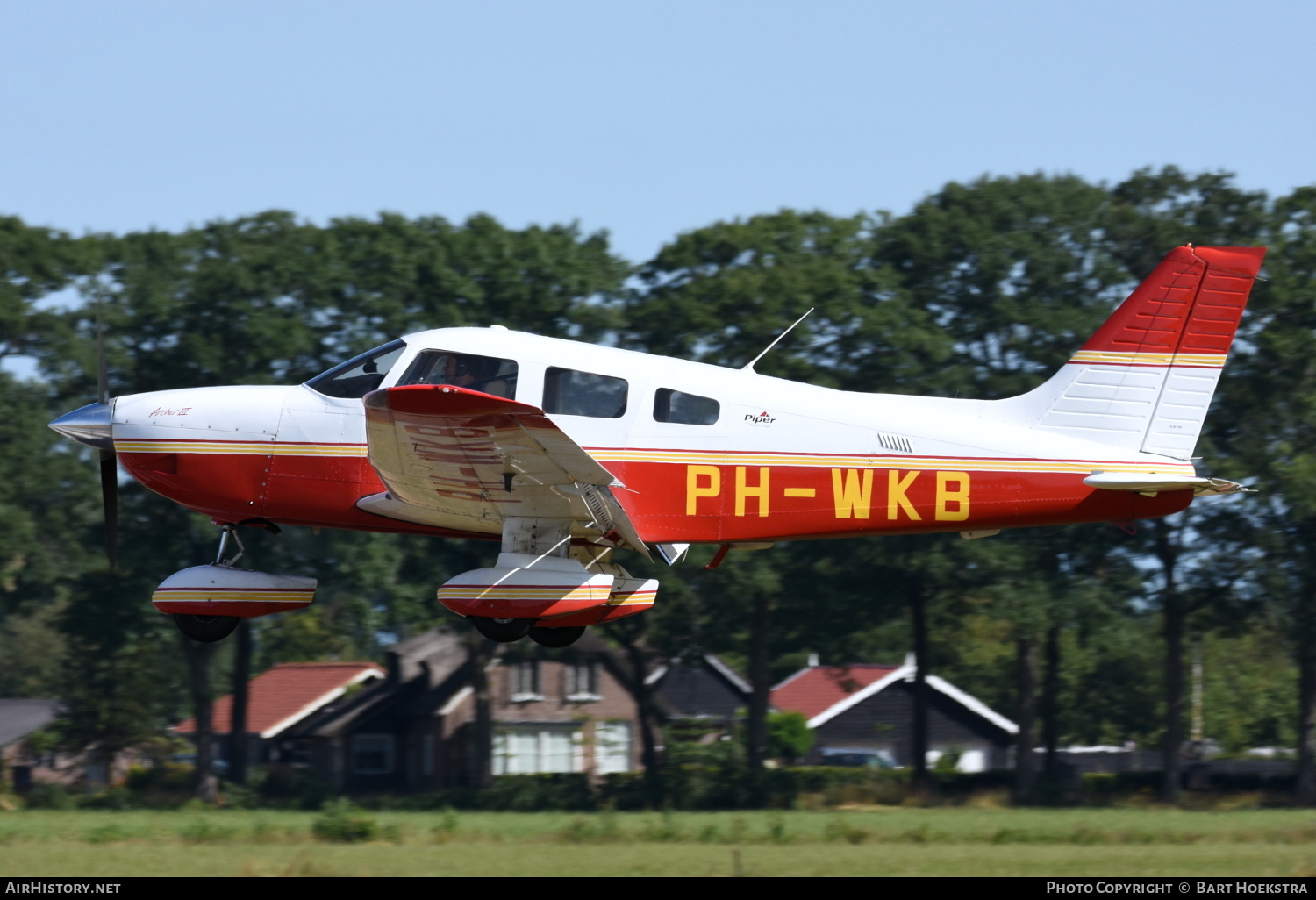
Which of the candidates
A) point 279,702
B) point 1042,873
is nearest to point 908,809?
point 1042,873

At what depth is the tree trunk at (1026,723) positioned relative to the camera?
1061 inches

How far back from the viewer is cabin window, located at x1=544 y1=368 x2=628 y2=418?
1034 centimetres

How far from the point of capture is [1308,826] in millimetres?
16688

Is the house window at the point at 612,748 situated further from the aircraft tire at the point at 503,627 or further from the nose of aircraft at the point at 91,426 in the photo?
the nose of aircraft at the point at 91,426

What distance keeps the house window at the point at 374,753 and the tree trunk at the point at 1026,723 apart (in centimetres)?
1766

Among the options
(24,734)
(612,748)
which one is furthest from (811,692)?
(24,734)

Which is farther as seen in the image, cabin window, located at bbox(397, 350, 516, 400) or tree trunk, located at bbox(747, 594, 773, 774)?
tree trunk, located at bbox(747, 594, 773, 774)

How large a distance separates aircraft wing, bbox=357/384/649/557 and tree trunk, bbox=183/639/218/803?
1922 centimetres

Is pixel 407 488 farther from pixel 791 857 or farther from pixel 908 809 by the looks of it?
pixel 908 809

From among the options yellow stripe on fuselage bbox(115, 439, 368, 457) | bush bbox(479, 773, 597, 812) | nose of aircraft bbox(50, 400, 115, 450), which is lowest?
bush bbox(479, 773, 597, 812)

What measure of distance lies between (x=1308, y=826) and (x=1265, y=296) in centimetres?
1220

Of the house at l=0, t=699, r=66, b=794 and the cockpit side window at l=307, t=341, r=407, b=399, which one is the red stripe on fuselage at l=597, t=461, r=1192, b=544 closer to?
the cockpit side window at l=307, t=341, r=407, b=399

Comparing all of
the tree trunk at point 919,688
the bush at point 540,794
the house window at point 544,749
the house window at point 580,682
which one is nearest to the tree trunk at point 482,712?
the bush at point 540,794

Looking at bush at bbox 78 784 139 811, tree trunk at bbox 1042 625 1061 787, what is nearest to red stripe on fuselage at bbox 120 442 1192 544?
bush at bbox 78 784 139 811
